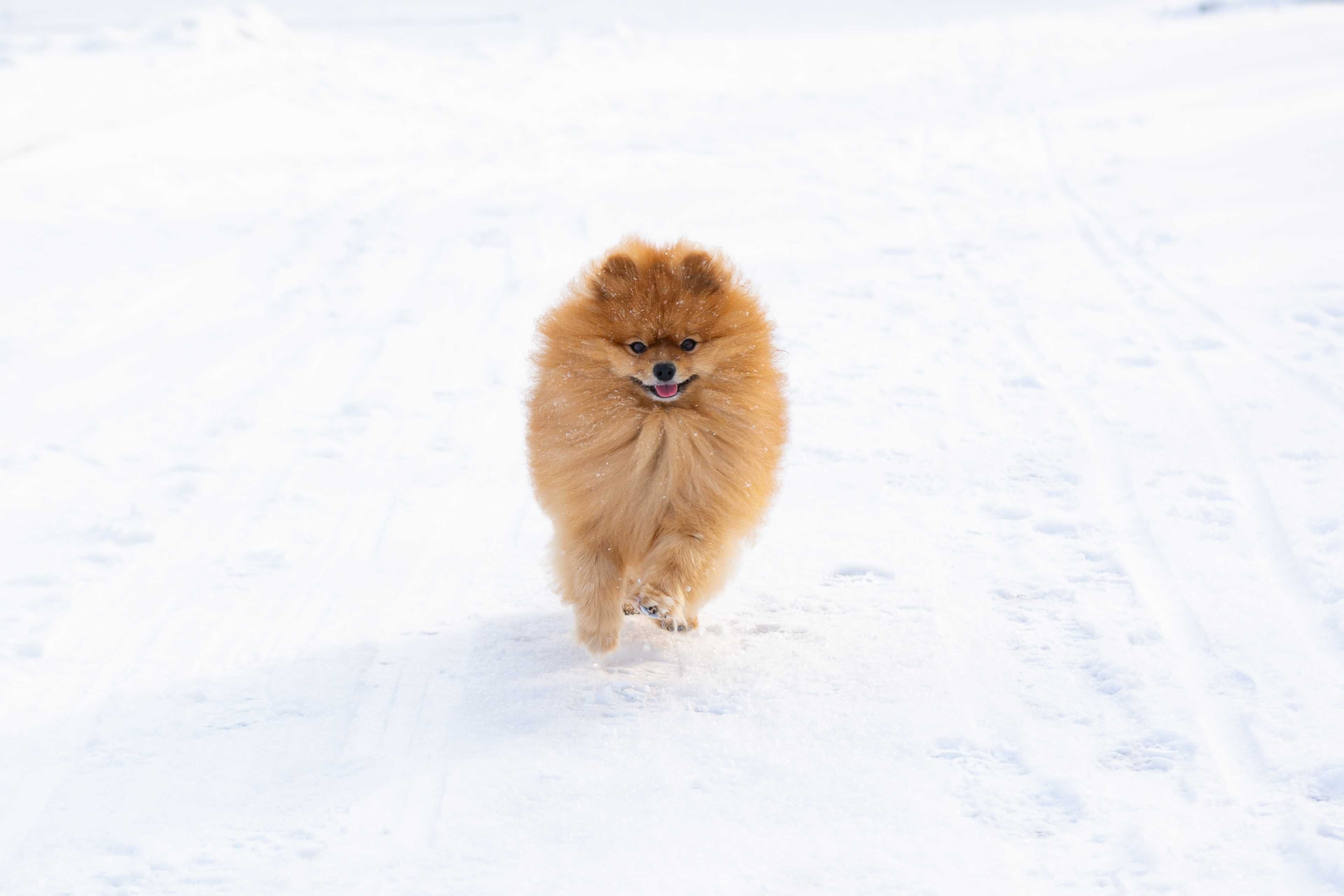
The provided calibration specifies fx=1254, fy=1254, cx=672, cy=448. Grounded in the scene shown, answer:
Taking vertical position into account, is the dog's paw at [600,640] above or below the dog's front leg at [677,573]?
below

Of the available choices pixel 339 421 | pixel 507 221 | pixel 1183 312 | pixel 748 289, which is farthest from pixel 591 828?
pixel 507 221

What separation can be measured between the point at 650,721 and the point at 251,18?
19.5m

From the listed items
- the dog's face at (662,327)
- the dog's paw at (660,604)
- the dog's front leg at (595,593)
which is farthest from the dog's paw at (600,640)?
the dog's face at (662,327)

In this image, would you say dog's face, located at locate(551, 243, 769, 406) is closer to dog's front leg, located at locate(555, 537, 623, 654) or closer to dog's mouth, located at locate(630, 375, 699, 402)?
dog's mouth, located at locate(630, 375, 699, 402)

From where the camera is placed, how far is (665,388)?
4020 mm

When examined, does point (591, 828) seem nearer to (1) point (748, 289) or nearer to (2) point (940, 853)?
(2) point (940, 853)

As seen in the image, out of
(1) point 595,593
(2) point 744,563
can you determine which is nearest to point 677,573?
(1) point 595,593

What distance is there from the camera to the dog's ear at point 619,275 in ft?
13.1

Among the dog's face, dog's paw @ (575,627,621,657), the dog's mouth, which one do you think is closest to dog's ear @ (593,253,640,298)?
the dog's face

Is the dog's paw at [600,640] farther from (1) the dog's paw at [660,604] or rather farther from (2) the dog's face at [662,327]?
(2) the dog's face at [662,327]

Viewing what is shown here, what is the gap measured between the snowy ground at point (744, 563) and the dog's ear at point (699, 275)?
48.8 inches

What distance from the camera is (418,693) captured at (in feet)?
13.3

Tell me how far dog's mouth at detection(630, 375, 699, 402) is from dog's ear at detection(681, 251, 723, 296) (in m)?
0.28

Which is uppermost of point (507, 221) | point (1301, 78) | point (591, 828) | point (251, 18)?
point (251, 18)
